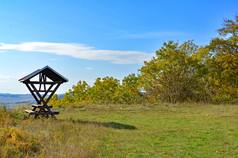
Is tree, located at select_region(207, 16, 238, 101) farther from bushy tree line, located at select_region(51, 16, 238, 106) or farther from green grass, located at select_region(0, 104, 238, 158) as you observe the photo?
green grass, located at select_region(0, 104, 238, 158)

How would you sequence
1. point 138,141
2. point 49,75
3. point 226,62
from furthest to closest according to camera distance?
point 226,62, point 49,75, point 138,141

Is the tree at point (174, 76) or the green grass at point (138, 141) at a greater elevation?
the tree at point (174, 76)

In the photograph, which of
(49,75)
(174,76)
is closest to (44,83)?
(49,75)

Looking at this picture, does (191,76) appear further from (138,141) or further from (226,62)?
(138,141)

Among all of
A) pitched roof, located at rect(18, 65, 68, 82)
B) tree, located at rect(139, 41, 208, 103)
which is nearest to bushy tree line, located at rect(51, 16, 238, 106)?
tree, located at rect(139, 41, 208, 103)

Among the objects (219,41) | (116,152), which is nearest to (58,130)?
(116,152)

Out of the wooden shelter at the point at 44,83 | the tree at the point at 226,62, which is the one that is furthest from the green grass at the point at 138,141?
the tree at the point at 226,62

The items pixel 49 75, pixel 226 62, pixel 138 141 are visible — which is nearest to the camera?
pixel 138 141

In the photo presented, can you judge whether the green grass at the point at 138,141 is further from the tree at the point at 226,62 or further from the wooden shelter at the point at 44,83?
the tree at the point at 226,62

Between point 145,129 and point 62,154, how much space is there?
5.13 m

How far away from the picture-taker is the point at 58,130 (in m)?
8.76

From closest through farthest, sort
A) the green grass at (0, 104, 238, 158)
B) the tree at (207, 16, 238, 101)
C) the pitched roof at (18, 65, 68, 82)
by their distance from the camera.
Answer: the green grass at (0, 104, 238, 158) < the pitched roof at (18, 65, 68, 82) < the tree at (207, 16, 238, 101)

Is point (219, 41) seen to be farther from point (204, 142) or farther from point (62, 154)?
point (62, 154)

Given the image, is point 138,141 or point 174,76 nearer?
point 138,141
